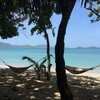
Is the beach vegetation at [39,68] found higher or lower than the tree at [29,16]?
lower

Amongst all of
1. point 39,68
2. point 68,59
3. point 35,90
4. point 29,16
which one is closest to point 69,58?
point 68,59

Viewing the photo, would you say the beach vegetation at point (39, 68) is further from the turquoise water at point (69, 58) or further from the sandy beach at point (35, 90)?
the turquoise water at point (69, 58)

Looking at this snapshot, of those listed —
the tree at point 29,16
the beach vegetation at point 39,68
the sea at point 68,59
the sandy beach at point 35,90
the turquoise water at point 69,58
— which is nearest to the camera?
the sandy beach at point 35,90

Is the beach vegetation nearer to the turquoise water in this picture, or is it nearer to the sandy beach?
the sandy beach

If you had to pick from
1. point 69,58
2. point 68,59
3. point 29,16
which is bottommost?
point 68,59

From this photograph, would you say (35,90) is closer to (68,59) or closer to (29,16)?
(29,16)

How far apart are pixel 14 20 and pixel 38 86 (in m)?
4.76

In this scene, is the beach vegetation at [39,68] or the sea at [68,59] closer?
the beach vegetation at [39,68]

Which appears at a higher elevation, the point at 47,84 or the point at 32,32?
the point at 32,32

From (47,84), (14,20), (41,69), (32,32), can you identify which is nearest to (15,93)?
(47,84)

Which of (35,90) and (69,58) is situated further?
(69,58)

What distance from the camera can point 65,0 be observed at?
6.07 meters

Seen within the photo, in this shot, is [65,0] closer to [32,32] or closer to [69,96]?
[69,96]

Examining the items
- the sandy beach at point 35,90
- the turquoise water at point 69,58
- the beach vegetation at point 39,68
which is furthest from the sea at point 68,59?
the sandy beach at point 35,90
